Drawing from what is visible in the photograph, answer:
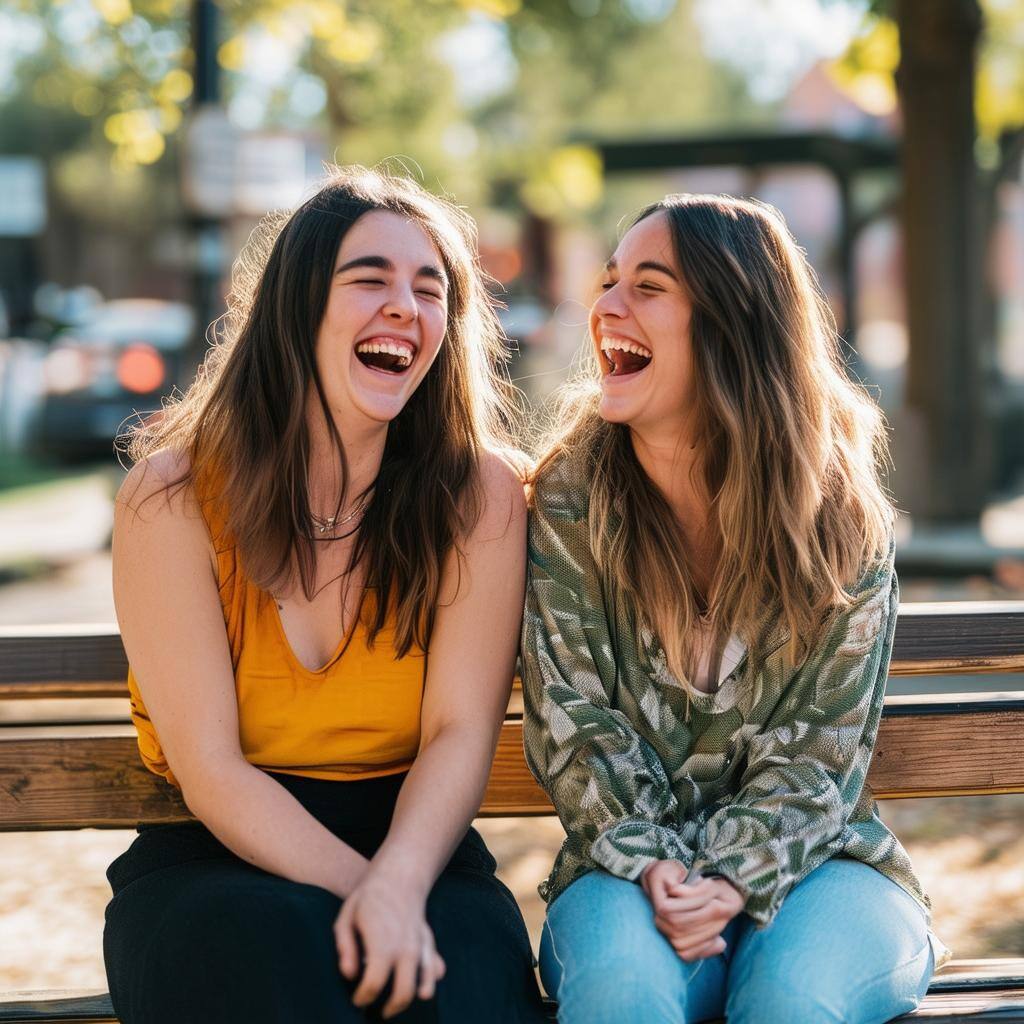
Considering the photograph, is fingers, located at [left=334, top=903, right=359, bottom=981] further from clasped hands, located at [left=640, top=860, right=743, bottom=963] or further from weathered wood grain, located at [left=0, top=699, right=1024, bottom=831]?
weathered wood grain, located at [left=0, top=699, right=1024, bottom=831]

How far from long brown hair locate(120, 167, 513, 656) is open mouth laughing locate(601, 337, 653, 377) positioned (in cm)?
30

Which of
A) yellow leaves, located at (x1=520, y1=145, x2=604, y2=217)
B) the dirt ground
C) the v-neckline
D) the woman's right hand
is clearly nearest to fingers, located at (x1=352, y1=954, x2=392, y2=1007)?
the woman's right hand

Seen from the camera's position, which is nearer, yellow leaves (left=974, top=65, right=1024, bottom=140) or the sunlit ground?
the sunlit ground

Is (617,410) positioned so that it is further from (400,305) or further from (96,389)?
(96,389)

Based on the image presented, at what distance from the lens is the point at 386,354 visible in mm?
2949

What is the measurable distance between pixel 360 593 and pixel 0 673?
2.50ft

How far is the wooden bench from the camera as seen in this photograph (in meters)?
3.07

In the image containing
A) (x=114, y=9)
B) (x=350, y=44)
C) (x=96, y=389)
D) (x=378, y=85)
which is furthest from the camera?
(x=378, y=85)

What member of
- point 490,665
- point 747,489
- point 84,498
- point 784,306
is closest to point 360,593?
point 490,665

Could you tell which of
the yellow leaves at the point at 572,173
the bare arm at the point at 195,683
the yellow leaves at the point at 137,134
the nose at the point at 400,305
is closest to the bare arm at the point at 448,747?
the bare arm at the point at 195,683

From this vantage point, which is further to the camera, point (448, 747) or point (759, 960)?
point (448, 747)

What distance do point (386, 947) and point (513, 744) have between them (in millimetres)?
870

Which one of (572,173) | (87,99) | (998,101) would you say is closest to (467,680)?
(998,101)

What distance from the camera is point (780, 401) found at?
2.92 meters
